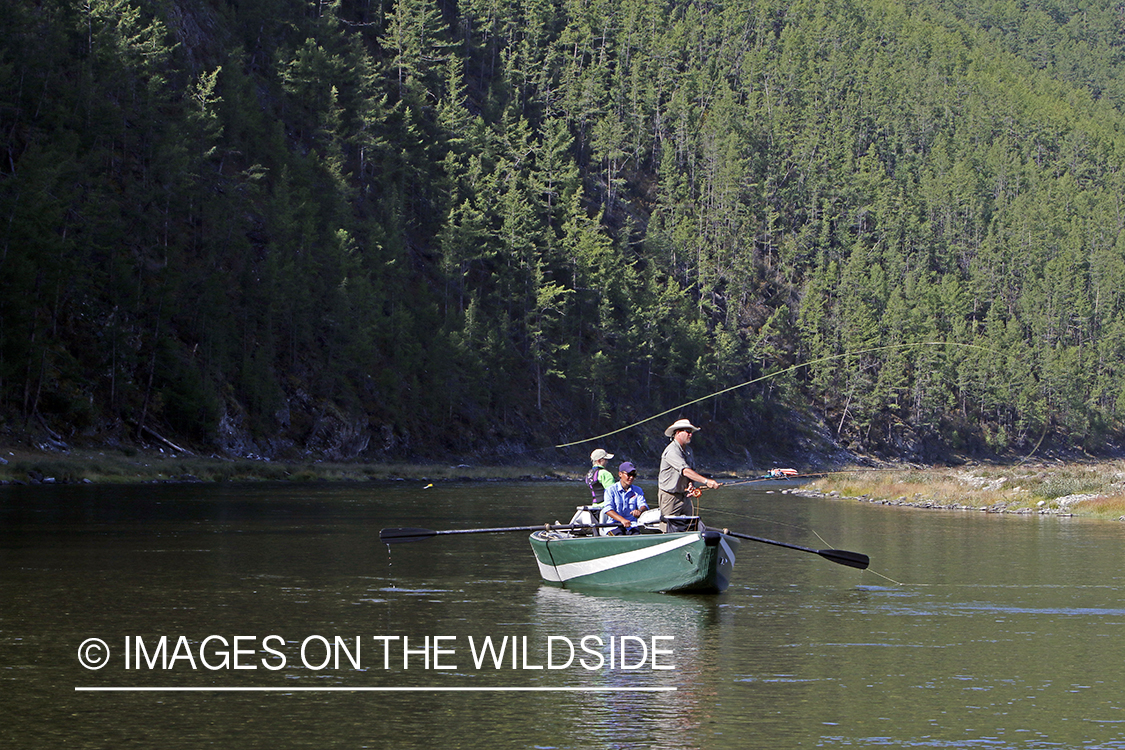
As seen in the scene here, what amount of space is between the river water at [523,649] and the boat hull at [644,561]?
0.38 metres

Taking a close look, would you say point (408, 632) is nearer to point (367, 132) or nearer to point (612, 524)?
point (612, 524)

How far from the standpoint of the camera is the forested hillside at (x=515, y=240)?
61.5m

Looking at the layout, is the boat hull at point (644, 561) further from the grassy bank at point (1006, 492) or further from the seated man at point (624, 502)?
the grassy bank at point (1006, 492)

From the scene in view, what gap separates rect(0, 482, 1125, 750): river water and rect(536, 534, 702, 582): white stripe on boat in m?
0.40

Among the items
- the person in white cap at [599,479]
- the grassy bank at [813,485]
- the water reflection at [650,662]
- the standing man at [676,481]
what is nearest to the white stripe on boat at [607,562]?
the water reflection at [650,662]

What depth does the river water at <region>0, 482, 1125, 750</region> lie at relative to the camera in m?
10.7

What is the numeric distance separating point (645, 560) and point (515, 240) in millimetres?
74661

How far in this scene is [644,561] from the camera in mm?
19094

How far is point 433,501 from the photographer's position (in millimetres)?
42938

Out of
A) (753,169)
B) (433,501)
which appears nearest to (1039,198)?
(753,169)

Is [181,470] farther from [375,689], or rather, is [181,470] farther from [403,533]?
[375,689]

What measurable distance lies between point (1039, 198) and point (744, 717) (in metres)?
175

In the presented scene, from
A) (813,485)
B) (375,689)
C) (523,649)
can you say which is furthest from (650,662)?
(813,485)

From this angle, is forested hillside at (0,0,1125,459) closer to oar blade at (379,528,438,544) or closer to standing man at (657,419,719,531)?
standing man at (657,419,719,531)
